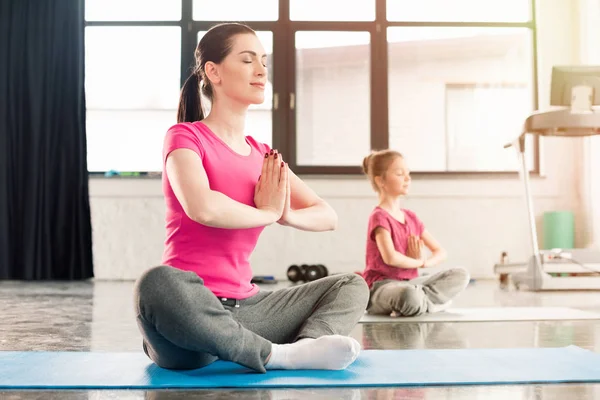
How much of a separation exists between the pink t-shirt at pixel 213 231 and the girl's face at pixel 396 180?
1517 millimetres

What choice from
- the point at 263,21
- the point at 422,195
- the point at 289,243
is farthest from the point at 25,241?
the point at 422,195

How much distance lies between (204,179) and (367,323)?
1372 mm

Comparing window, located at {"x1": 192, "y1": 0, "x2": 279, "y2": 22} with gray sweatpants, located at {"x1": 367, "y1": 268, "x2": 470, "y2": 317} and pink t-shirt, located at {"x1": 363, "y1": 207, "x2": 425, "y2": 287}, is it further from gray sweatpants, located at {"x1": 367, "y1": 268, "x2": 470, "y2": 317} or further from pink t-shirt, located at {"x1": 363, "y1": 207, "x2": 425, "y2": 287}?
gray sweatpants, located at {"x1": 367, "y1": 268, "x2": 470, "y2": 317}

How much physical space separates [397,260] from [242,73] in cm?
149

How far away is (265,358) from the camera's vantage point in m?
1.63

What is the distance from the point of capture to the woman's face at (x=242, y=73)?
171 cm

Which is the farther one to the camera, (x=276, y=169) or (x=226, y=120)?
(x=226, y=120)

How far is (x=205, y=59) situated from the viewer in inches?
69.2

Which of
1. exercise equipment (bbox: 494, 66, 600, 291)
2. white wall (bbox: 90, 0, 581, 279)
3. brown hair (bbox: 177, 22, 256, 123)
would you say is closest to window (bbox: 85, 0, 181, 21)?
white wall (bbox: 90, 0, 581, 279)

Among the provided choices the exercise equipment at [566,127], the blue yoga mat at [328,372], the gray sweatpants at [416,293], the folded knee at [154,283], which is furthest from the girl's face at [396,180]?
the folded knee at [154,283]

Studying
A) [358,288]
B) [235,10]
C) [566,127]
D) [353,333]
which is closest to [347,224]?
[235,10]

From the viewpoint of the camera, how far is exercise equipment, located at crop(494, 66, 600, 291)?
13.9 ft

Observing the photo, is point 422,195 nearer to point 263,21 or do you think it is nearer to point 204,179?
point 263,21

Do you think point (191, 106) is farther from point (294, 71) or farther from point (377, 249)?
point (294, 71)
